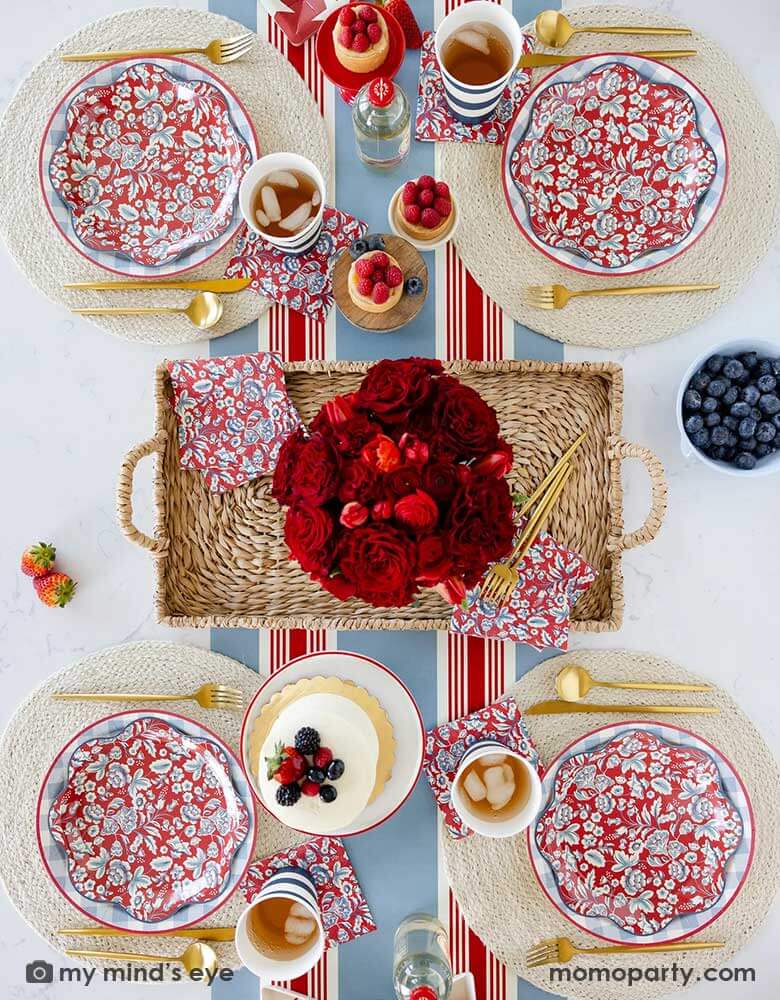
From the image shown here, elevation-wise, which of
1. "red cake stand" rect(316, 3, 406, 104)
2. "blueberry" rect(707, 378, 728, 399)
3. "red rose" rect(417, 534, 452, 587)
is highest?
"red cake stand" rect(316, 3, 406, 104)

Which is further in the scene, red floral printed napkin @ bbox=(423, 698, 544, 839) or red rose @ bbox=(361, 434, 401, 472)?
red floral printed napkin @ bbox=(423, 698, 544, 839)

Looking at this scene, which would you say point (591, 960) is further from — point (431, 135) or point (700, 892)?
point (431, 135)

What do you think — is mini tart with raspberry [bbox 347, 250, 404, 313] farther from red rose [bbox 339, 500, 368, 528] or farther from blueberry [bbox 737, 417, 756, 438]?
blueberry [bbox 737, 417, 756, 438]

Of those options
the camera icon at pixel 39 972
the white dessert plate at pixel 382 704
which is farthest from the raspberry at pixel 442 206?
the camera icon at pixel 39 972

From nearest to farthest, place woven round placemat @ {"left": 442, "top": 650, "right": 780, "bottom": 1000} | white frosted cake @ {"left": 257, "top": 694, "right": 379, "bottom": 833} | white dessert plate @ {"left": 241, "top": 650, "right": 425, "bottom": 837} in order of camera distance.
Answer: white frosted cake @ {"left": 257, "top": 694, "right": 379, "bottom": 833}, white dessert plate @ {"left": 241, "top": 650, "right": 425, "bottom": 837}, woven round placemat @ {"left": 442, "top": 650, "right": 780, "bottom": 1000}

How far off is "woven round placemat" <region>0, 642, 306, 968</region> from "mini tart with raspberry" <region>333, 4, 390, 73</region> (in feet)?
3.47

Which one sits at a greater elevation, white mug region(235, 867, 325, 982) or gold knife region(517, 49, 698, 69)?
gold knife region(517, 49, 698, 69)

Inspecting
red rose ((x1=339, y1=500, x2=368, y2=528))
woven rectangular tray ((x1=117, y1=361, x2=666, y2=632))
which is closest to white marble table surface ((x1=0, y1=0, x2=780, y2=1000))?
woven rectangular tray ((x1=117, y1=361, x2=666, y2=632))

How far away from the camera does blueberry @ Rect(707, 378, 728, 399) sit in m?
1.47

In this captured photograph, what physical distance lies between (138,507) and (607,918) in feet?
3.59

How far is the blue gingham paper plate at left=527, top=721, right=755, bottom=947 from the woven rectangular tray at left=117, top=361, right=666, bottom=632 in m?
0.21

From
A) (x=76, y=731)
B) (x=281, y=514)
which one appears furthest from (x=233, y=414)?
(x=76, y=731)

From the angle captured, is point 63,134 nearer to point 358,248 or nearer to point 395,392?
point 358,248

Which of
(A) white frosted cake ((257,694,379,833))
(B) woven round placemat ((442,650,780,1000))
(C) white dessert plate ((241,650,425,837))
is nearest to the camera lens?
(A) white frosted cake ((257,694,379,833))
